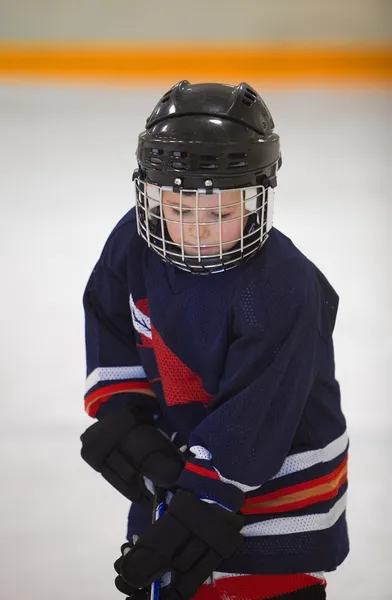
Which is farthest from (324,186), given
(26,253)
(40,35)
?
(40,35)

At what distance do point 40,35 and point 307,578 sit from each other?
3.38 m

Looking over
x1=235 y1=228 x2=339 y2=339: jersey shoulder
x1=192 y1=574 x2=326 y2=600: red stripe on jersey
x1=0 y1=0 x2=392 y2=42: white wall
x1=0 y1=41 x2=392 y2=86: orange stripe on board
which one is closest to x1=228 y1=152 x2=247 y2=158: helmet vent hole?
x1=235 y1=228 x2=339 y2=339: jersey shoulder

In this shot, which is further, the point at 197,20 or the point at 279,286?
the point at 197,20

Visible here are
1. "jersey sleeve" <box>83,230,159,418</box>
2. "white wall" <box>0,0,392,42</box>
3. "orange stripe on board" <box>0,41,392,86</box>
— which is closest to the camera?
"jersey sleeve" <box>83,230,159,418</box>

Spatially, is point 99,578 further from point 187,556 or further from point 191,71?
point 191,71

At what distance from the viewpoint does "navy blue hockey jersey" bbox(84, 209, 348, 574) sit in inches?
41.1

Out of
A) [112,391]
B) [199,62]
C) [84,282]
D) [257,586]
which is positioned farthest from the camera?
[199,62]

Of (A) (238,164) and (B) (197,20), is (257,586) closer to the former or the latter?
(A) (238,164)

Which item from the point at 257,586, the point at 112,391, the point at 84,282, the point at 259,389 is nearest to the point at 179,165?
the point at 259,389

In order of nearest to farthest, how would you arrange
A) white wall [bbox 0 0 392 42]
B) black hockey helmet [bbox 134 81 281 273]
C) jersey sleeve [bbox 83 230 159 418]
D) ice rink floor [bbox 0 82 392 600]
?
1. black hockey helmet [bbox 134 81 281 273]
2. jersey sleeve [bbox 83 230 159 418]
3. ice rink floor [bbox 0 82 392 600]
4. white wall [bbox 0 0 392 42]

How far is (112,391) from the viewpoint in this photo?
128 cm

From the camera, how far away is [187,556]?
1037 millimetres

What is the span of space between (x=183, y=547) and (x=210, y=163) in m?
0.49

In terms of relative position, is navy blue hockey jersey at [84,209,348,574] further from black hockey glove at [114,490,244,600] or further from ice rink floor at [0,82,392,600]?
ice rink floor at [0,82,392,600]
